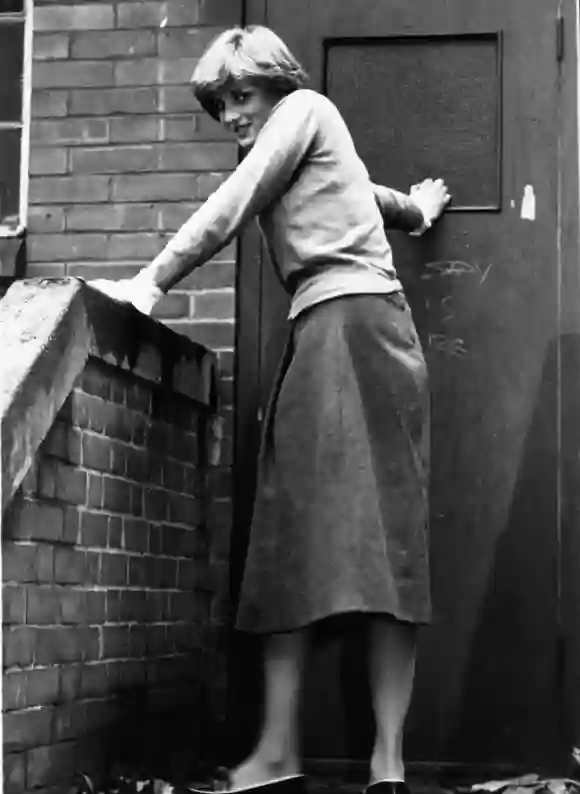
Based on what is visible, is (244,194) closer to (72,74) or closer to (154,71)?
(154,71)

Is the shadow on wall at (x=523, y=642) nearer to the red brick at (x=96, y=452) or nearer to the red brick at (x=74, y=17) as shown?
the red brick at (x=96, y=452)

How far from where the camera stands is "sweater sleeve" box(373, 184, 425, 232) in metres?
4.62

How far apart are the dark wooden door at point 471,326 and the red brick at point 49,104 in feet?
2.25

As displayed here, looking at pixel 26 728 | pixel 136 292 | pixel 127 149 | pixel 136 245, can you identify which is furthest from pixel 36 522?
pixel 127 149

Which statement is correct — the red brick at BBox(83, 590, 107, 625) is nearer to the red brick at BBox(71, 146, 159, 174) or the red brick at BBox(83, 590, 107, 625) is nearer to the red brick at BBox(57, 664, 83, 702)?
the red brick at BBox(57, 664, 83, 702)

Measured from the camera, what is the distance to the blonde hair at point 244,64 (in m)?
4.15

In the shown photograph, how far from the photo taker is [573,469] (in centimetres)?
479

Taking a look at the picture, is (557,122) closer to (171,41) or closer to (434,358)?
(434,358)

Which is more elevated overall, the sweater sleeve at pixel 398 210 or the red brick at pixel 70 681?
the sweater sleeve at pixel 398 210

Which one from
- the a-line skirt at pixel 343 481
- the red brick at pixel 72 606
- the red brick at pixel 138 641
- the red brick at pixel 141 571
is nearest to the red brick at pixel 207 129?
the a-line skirt at pixel 343 481

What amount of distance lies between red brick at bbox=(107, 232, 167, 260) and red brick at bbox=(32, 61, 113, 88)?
49 centimetres

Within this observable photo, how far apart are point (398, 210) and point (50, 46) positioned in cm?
127

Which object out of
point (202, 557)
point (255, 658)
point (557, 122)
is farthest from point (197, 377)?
point (557, 122)

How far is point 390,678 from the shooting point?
397 cm
